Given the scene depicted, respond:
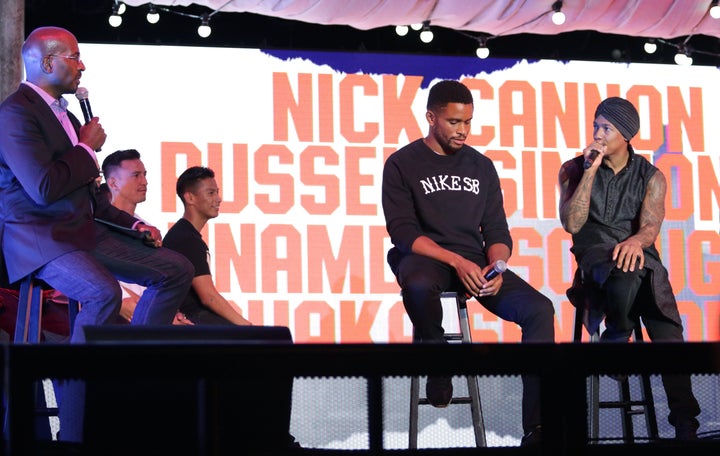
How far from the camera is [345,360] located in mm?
1961

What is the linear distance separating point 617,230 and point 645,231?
12cm

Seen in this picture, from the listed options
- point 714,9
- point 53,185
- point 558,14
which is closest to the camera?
point 53,185

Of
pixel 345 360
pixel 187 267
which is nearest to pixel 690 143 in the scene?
pixel 187 267

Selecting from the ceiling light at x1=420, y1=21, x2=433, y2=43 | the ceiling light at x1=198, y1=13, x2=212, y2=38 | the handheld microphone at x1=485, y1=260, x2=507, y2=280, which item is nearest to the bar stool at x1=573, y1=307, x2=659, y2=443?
the handheld microphone at x1=485, y1=260, x2=507, y2=280

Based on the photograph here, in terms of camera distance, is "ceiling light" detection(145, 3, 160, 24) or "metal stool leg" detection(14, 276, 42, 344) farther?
"ceiling light" detection(145, 3, 160, 24)

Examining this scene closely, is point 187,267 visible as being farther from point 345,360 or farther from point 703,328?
point 703,328

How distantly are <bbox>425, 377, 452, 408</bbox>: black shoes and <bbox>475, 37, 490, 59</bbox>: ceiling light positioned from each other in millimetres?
3923

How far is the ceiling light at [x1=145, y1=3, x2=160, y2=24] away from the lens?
21.5 feet

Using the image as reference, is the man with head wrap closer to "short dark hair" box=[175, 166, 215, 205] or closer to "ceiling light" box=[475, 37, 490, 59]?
"short dark hair" box=[175, 166, 215, 205]

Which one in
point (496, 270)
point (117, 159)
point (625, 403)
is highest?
point (117, 159)

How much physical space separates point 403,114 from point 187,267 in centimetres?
323

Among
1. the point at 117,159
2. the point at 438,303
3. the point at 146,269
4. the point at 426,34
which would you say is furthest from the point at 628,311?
the point at 426,34

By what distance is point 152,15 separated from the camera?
258 inches

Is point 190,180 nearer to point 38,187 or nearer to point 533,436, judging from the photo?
point 38,187
